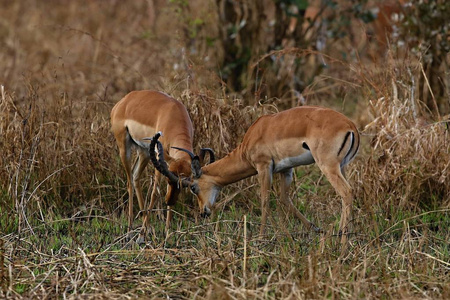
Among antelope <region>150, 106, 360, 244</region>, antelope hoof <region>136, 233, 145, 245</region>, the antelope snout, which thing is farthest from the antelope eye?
antelope hoof <region>136, 233, 145, 245</region>

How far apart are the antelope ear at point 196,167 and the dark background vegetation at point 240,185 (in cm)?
32

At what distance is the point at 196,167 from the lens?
5.48m

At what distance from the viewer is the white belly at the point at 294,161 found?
5.22 metres

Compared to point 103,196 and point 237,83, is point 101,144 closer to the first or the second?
point 103,196

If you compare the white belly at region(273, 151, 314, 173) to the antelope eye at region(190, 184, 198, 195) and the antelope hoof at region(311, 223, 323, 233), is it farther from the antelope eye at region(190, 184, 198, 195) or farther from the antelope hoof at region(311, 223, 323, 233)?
the antelope eye at region(190, 184, 198, 195)

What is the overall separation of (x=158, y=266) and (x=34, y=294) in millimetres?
808

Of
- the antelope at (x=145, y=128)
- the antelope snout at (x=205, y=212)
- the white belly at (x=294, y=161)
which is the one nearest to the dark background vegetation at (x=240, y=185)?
the antelope snout at (x=205, y=212)

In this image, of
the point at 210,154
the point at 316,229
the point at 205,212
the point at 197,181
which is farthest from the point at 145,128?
the point at 316,229

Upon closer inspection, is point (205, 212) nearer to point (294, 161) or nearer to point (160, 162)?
point (160, 162)

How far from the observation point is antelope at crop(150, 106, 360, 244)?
4984 mm

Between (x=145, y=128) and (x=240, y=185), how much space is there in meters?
0.86

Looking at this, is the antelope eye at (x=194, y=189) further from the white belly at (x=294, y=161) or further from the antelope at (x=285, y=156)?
the white belly at (x=294, y=161)

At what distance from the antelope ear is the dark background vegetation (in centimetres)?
32

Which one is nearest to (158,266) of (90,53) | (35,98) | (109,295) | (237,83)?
(109,295)
